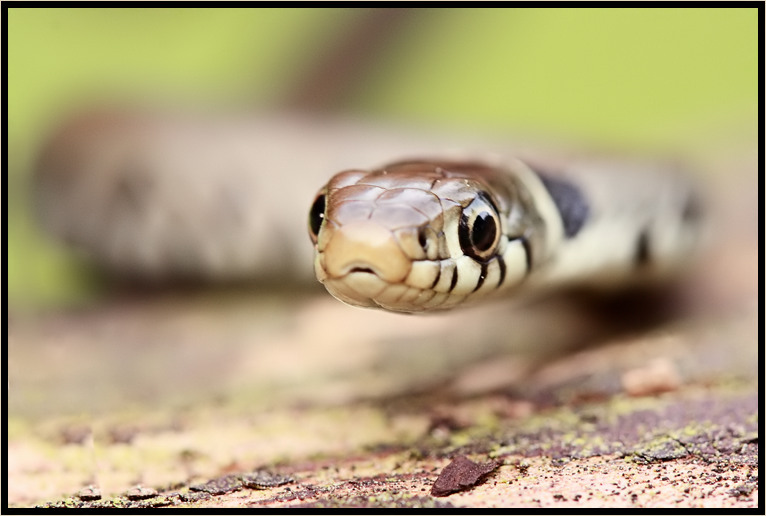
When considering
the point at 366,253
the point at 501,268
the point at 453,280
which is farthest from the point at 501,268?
the point at 366,253

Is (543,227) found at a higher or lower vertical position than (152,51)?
lower

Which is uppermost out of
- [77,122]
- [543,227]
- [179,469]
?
[77,122]

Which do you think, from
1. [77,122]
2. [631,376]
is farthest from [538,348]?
[77,122]

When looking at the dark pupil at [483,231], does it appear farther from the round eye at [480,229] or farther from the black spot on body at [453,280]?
the black spot on body at [453,280]

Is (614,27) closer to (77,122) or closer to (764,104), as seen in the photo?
(764,104)

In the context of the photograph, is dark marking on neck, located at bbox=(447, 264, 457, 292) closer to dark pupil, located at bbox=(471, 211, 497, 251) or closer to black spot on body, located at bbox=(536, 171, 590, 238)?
dark pupil, located at bbox=(471, 211, 497, 251)

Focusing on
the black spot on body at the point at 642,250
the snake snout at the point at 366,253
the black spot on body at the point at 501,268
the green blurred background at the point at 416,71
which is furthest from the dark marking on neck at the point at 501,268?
the green blurred background at the point at 416,71
